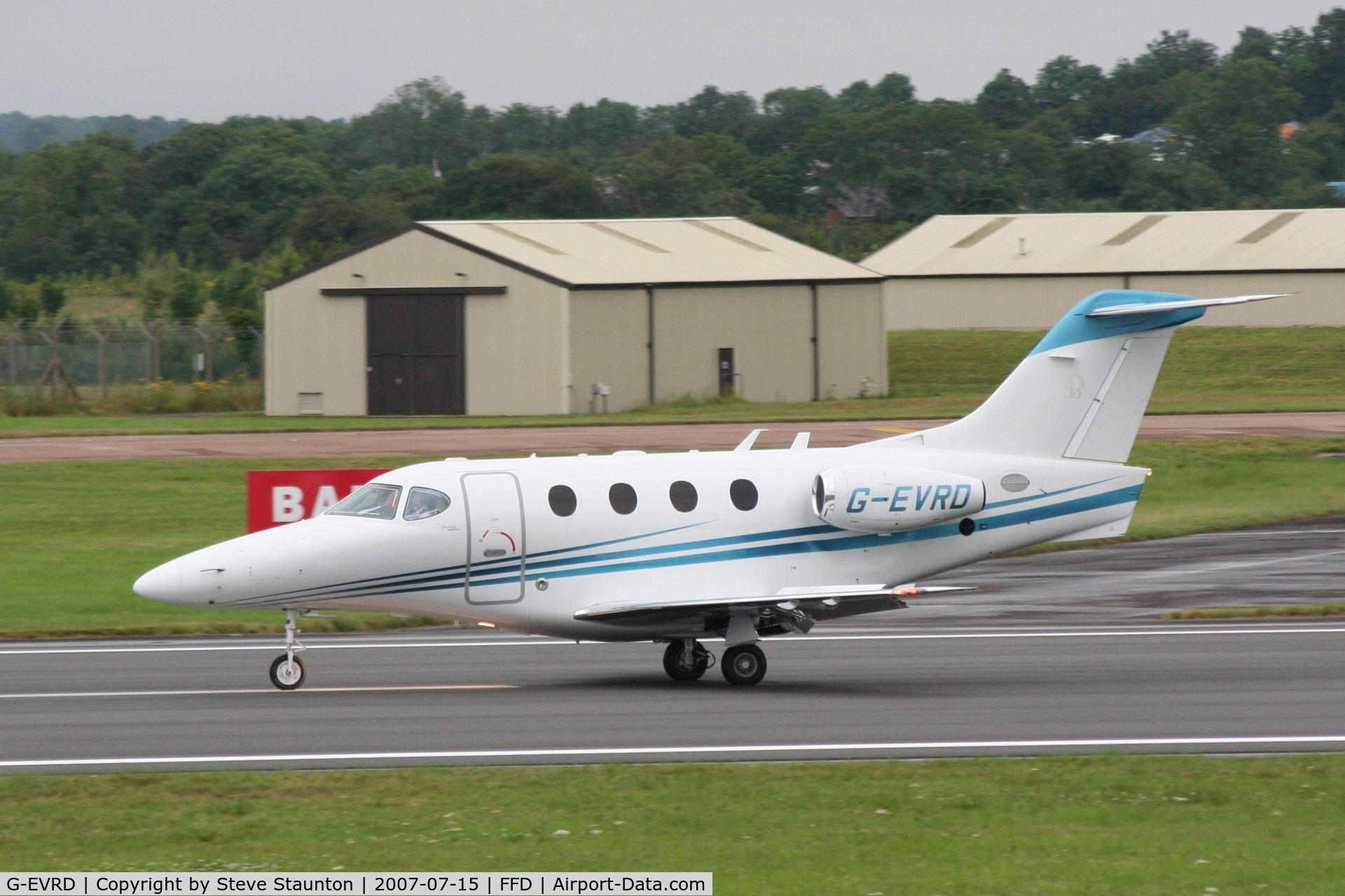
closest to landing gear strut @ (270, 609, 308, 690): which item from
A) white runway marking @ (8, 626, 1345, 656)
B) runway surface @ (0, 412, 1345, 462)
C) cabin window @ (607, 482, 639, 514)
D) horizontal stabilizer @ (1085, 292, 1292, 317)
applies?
cabin window @ (607, 482, 639, 514)

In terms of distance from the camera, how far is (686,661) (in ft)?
63.7

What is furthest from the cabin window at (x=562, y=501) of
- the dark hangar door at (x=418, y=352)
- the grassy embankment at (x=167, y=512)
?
the dark hangar door at (x=418, y=352)

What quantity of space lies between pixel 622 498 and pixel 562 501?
0.65m

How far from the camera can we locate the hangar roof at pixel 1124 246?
79188 mm

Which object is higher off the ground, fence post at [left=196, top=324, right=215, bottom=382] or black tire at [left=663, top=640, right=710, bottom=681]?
fence post at [left=196, top=324, right=215, bottom=382]

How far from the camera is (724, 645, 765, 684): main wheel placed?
19.0 meters

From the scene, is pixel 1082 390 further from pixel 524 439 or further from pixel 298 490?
pixel 524 439

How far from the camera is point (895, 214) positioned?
134 metres

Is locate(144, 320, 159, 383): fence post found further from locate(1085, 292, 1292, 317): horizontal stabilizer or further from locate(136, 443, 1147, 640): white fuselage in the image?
locate(1085, 292, 1292, 317): horizontal stabilizer

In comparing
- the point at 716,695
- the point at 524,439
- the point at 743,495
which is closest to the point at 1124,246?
the point at 524,439

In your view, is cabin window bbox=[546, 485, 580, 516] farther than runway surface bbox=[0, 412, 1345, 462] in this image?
No

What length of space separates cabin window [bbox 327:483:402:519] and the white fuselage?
0.09 metres

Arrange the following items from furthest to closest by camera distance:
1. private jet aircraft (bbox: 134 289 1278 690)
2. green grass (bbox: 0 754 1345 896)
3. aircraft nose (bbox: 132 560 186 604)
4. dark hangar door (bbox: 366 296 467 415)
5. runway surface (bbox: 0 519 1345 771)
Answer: dark hangar door (bbox: 366 296 467 415), private jet aircraft (bbox: 134 289 1278 690), aircraft nose (bbox: 132 560 186 604), runway surface (bbox: 0 519 1345 771), green grass (bbox: 0 754 1345 896)

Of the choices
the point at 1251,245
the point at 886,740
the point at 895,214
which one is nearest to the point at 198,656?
the point at 886,740
